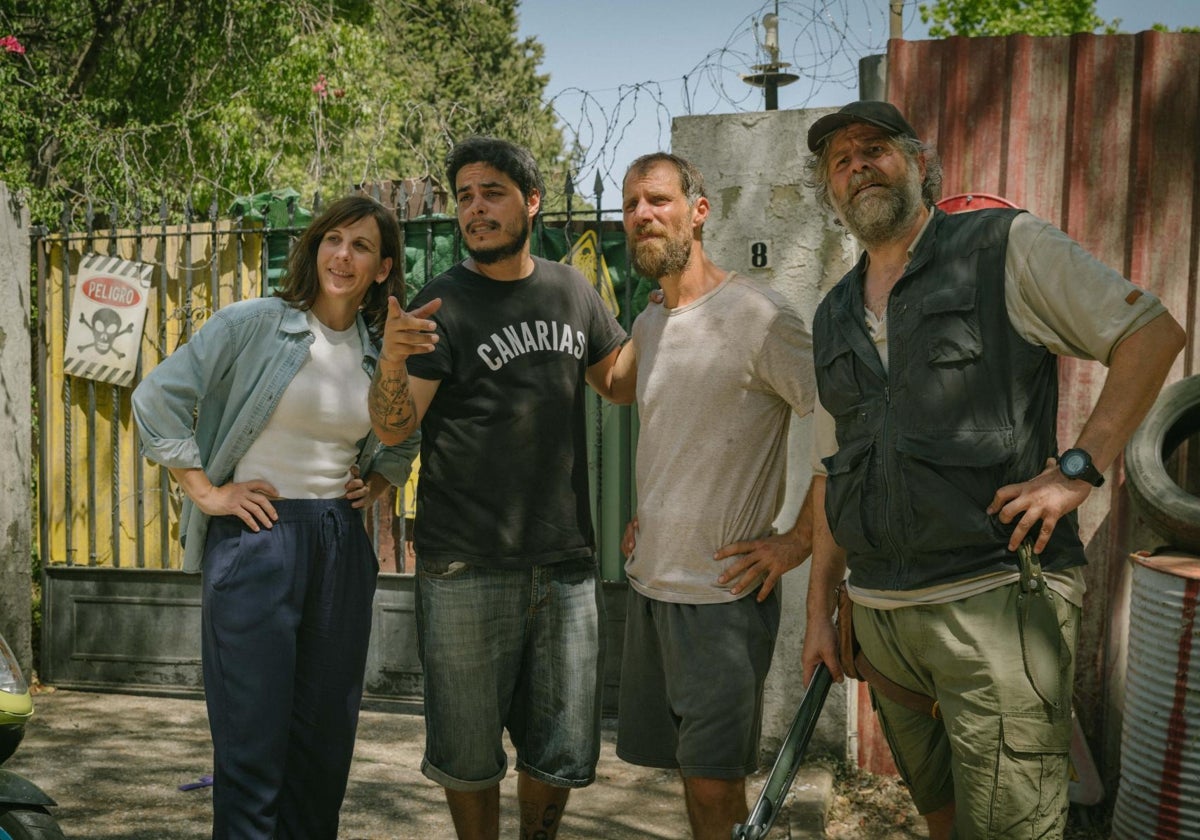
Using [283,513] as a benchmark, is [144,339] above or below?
above

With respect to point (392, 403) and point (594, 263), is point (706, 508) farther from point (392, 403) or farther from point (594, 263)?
point (594, 263)

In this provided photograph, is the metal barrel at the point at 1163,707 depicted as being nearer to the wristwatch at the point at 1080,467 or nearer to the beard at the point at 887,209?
the wristwatch at the point at 1080,467

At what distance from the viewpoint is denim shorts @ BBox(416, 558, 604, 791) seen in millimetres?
3342

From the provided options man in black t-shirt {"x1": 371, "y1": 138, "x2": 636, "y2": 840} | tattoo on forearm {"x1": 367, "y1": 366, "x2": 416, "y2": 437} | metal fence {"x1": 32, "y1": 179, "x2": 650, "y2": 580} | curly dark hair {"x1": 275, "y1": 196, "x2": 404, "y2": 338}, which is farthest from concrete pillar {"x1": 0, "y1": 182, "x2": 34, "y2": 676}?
tattoo on forearm {"x1": 367, "y1": 366, "x2": 416, "y2": 437}

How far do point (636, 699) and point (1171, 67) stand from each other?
3.18m

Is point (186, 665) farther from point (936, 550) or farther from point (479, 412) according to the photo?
point (936, 550)

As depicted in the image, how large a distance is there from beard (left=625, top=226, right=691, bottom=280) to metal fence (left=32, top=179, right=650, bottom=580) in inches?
101

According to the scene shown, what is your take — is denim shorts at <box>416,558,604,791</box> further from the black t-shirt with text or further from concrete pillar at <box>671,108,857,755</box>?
concrete pillar at <box>671,108,857,755</box>

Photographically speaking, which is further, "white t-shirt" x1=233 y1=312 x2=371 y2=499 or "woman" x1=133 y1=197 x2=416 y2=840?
"white t-shirt" x1=233 y1=312 x2=371 y2=499

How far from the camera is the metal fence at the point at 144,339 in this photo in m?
5.87

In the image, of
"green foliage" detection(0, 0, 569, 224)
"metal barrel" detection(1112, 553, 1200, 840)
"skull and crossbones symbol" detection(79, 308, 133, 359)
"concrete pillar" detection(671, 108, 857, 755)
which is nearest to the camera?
"metal barrel" detection(1112, 553, 1200, 840)

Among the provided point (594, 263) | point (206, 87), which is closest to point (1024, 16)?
point (206, 87)

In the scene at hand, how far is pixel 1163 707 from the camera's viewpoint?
3.71m

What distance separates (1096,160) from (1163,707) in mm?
2093
